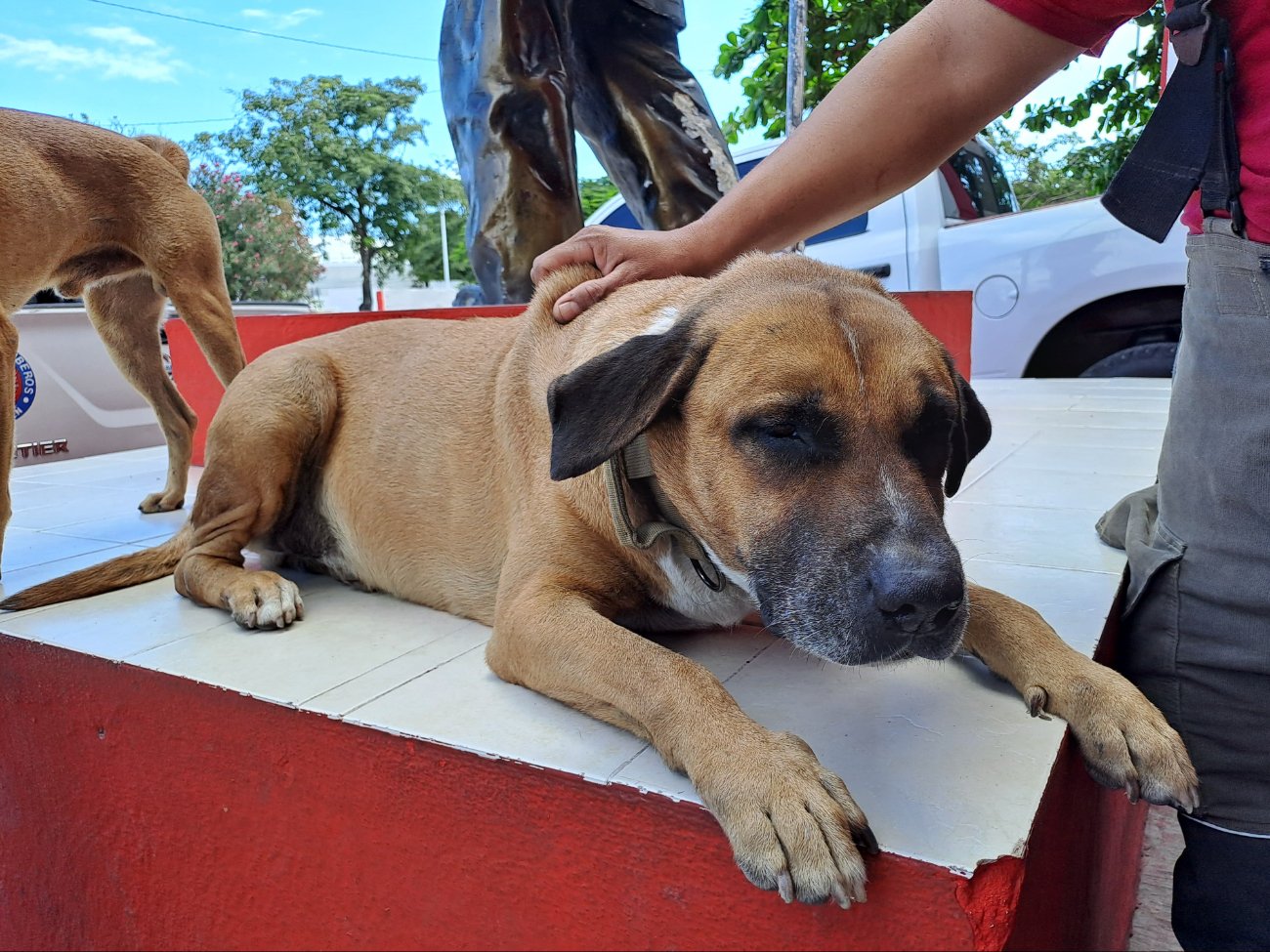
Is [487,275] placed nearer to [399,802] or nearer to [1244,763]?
[399,802]

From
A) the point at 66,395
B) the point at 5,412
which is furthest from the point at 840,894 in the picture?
the point at 66,395

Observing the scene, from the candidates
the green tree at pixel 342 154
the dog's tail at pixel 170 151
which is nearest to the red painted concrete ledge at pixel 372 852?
the dog's tail at pixel 170 151

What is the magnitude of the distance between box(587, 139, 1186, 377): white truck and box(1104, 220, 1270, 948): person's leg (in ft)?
15.3

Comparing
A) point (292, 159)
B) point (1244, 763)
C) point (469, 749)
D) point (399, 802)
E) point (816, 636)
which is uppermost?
point (292, 159)

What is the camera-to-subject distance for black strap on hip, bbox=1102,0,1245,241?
171 cm

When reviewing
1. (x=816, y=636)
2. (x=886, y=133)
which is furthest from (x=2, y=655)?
(x=886, y=133)

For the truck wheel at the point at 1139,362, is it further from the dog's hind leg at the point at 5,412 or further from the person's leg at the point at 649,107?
the dog's hind leg at the point at 5,412

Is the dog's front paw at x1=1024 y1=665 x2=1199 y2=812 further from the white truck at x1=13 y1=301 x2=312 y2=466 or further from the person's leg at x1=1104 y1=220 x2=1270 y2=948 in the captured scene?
the white truck at x1=13 y1=301 x2=312 y2=466

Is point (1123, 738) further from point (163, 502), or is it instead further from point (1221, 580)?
point (163, 502)

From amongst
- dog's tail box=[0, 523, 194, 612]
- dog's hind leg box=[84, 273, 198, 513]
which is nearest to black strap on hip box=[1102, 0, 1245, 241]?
dog's tail box=[0, 523, 194, 612]

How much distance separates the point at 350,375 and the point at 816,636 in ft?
5.82

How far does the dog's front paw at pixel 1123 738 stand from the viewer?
1.48 meters

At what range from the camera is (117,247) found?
3.11 metres

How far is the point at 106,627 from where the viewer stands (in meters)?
2.27
